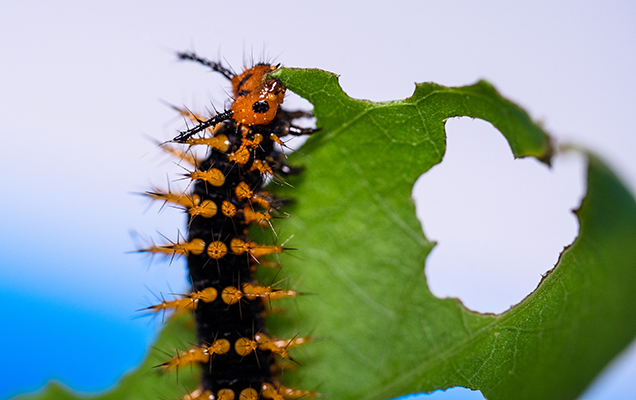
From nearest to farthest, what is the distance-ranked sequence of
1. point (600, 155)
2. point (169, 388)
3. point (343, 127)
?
point (343, 127) → point (600, 155) → point (169, 388)

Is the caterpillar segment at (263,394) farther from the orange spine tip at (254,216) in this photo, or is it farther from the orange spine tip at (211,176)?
the orange spine tip at (211,176)

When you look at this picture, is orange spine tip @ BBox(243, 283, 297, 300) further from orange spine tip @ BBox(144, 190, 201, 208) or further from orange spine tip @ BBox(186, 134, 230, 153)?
orange spine tip @ BBox(186, 134, 230, 153)

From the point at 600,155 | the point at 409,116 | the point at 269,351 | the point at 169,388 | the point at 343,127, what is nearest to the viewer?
the point at 409,116

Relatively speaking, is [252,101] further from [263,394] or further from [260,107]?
[263,394]

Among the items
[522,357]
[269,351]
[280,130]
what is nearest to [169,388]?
[269,351]

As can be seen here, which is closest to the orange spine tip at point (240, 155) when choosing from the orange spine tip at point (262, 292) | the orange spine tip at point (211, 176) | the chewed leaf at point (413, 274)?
the orange spine tip at point (211, 176)

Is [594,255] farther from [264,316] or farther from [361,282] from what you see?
[264,316]

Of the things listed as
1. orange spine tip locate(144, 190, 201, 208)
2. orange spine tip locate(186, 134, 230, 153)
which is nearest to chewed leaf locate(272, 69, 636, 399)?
orange spine tip locate(186, 134, 230, 153)
